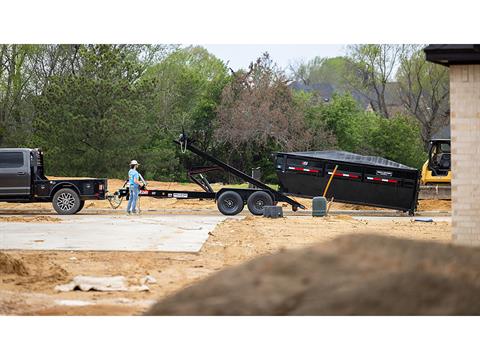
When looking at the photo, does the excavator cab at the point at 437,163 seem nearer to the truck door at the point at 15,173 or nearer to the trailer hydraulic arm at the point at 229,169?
the trailer hydraulic arm at the point at 229,169

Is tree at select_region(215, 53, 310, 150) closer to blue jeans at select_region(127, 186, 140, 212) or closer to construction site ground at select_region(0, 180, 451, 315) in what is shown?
construction site ground at select_region(0, 180, 451, 315)

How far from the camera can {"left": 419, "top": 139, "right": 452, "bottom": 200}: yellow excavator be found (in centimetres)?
2850

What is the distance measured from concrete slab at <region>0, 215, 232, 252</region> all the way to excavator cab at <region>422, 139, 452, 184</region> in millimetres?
6702

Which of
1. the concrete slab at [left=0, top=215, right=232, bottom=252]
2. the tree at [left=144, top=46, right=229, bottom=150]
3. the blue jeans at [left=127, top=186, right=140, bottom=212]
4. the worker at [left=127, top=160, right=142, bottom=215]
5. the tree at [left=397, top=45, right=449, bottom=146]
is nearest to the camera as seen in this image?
the concrete slab at [left=0, top=215, right=232, bottom=252]

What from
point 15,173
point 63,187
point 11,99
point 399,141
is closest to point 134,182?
point 63,187

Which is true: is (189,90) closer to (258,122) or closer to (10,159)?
(258,122)

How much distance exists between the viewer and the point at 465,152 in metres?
13.4

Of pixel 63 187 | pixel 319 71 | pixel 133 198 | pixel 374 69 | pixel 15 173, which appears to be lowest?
pixel 133 198

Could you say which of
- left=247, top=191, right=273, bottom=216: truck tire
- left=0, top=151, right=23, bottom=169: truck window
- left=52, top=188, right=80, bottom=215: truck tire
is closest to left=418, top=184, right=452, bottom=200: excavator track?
left=247, top=191, right=273, bottom=216: truck tire

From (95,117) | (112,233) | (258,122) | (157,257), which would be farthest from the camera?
(95,117)

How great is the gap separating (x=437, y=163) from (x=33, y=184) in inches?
421

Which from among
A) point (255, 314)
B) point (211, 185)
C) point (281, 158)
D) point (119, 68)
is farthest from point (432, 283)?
point (119, 68)

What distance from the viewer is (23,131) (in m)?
27.4

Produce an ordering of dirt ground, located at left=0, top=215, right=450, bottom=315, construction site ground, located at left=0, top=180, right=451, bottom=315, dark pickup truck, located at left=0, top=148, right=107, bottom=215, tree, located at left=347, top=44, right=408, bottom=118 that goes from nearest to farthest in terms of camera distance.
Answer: dirt ground, located at left=0, top=215, right=450, bottom=315 → construction site ground, located at left=0, top=180, right=451, bottom=315 → dark pickup truck, located at left=0, top=148, right=107, bottom=215 → tree, located at left=347, top=44, right=408, bottom=118
